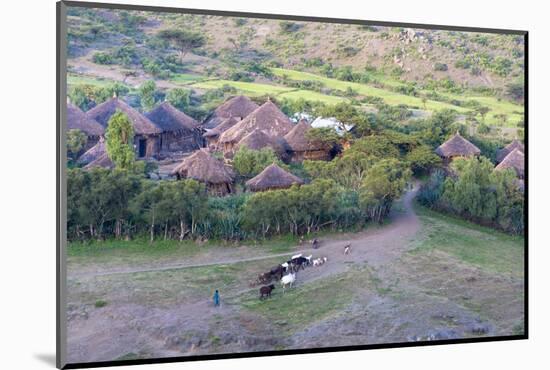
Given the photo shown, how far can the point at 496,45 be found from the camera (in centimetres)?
1173

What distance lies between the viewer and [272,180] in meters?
10.7

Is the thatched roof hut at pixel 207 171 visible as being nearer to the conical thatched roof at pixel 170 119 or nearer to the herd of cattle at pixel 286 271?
the conical thatched roof at pixel 170 119

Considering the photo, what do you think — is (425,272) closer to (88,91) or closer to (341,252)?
(341,252)

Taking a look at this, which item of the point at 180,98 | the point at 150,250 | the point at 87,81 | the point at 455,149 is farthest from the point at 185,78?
the point at 455,149

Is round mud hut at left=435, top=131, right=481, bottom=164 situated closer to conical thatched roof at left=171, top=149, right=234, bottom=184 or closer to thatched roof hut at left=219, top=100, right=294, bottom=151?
thatched roof hut at left=219, top=100, right=294, bottom=151

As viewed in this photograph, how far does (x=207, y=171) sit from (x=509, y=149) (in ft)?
11.5

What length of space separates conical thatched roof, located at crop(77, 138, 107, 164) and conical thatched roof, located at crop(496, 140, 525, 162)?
439 centimetres

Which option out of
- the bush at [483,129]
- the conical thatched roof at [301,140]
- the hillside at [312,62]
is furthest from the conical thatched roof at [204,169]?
the bush at [483,129]

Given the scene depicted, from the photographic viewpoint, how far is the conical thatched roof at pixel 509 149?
38.2 feet

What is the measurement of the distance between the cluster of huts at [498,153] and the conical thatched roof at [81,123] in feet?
12.1

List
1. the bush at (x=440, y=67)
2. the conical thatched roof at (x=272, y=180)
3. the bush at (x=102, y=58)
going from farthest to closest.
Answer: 1. the bush at (x=440, y=67)
2. the conical thatched roof at (x=272, y=180)
3. the bush at (x=102, y=58)

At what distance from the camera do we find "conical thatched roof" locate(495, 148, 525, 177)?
11613 mm

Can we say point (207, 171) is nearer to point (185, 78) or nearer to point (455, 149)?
point (185, 78)

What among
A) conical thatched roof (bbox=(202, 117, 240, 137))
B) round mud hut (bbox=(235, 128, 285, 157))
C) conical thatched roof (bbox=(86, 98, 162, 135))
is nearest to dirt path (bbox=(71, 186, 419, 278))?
round mud hut (bbox=(235, 128, 285, 157))
